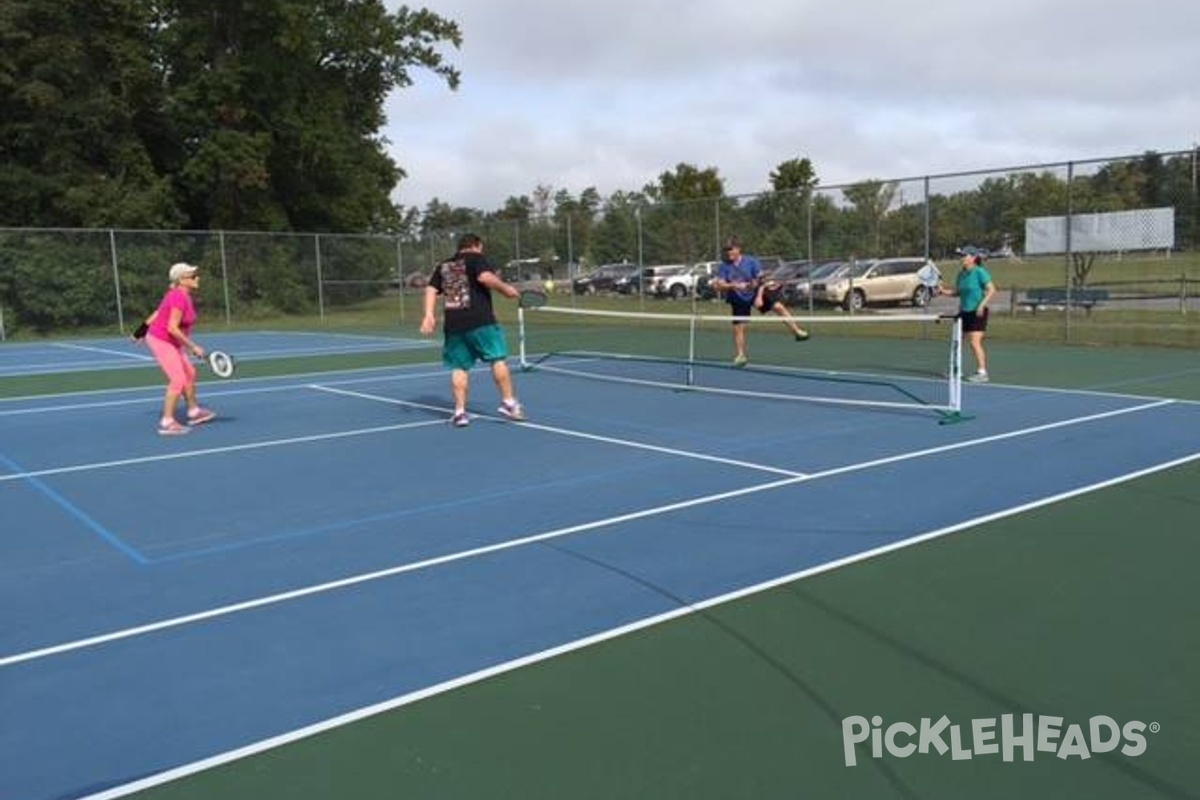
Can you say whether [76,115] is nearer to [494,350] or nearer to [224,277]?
[224,277]

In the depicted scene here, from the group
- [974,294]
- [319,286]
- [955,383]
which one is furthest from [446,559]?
[319,286]

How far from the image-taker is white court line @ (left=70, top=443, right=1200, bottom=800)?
3465 millimetres

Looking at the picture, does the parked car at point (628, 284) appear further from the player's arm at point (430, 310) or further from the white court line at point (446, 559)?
the white court line at point (446, 559)

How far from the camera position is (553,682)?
162 inches

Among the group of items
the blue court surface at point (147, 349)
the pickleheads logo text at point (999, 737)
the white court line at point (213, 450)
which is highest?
the blue court surface at point (147, 349)

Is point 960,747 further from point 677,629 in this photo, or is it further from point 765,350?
point 765,350

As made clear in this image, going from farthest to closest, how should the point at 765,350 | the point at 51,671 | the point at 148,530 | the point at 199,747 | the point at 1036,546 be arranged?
the point at 765,350 < the point at 148,530 < the point at 1036,546 < the point at 51,671 < the point at 199,747

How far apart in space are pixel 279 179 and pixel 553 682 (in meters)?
40.2

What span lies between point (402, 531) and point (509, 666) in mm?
2415

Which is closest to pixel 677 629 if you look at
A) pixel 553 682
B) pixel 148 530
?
pixel 553 682

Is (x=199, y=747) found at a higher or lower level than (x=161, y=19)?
lower

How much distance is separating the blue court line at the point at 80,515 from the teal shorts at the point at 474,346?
400cm

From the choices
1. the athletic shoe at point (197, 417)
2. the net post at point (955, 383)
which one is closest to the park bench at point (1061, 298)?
the net post at point (955, 383)

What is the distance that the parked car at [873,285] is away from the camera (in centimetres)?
2412
